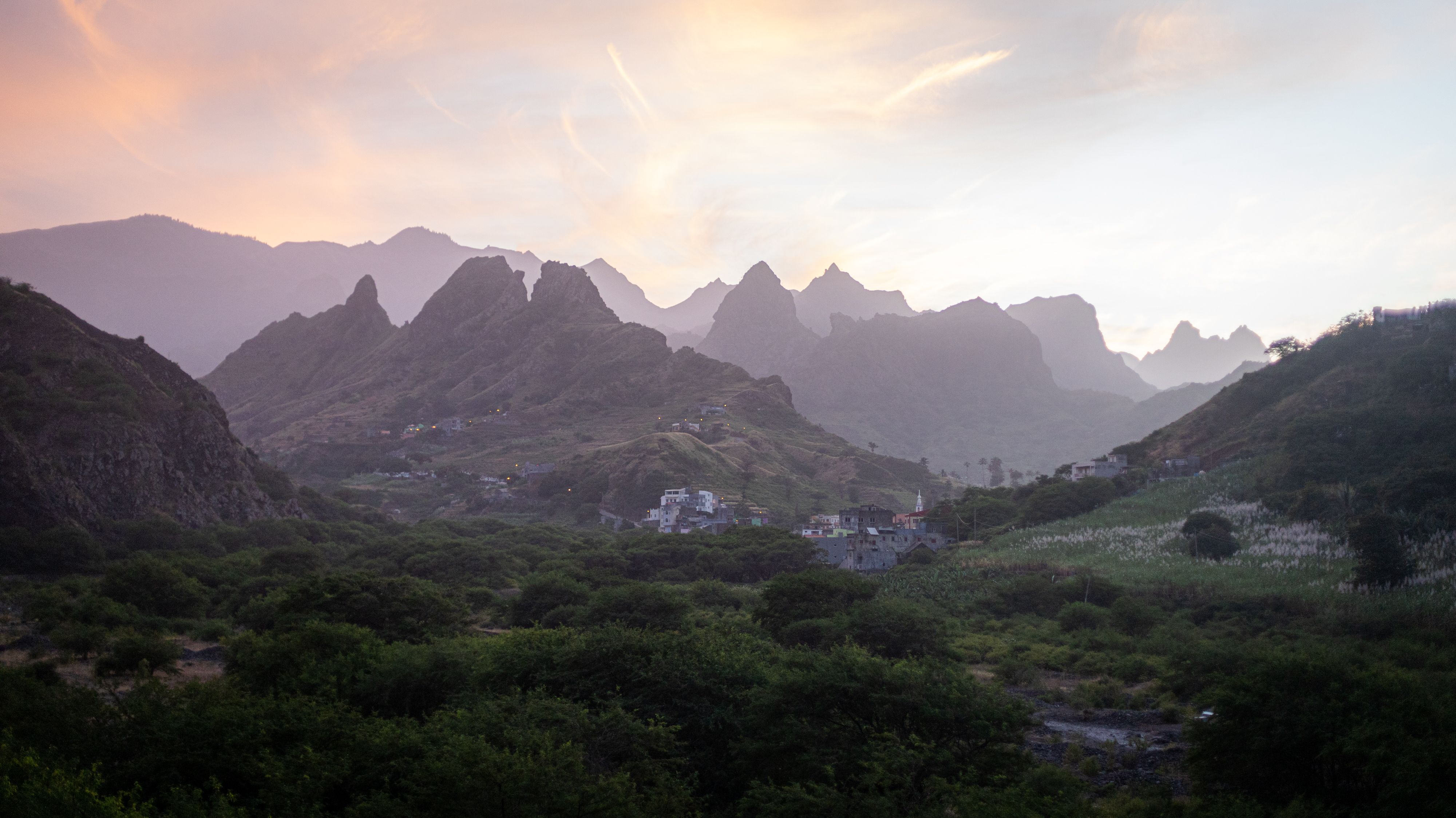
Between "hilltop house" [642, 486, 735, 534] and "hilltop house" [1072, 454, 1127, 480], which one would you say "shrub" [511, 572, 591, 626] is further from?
"hilltop house" [1072, 454, 1127, 480]

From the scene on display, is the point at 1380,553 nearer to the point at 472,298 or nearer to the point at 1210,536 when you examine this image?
the point at 1210,536

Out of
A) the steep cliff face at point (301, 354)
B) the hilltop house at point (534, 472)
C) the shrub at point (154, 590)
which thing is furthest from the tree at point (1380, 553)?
the steep cliff face at point (301, 354)

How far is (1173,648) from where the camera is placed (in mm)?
35375

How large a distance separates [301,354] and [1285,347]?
172 meters

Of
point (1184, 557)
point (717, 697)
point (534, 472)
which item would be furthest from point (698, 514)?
point (717, 697)

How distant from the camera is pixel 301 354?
602ft

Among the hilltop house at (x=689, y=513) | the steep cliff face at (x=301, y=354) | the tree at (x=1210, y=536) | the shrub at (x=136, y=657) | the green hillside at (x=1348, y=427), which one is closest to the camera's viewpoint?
the shrub at (x=136, y=657)

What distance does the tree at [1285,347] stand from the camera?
88000 mm

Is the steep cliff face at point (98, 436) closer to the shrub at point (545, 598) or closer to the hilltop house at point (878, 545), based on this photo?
the shrub at point (545, 598)

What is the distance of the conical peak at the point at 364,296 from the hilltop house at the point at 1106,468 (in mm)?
152701

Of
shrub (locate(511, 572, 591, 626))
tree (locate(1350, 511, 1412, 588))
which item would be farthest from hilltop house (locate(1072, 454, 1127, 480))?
shrub (locate(511, 572, 591, 626))

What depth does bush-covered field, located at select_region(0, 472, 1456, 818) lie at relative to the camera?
15.5m

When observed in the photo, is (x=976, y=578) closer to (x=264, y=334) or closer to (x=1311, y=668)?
(x=1311, y=668)

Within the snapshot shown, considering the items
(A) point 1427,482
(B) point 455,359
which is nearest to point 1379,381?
(A) point 1427,482
